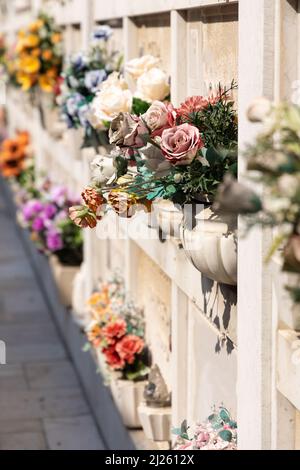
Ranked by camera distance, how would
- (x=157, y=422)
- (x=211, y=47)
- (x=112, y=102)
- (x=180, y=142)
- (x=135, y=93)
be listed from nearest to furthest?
1. (x=180, y=142)
2. (x=211, y=47)
3. (x=112, y=102)
4. (x=135, y=93)
5. (x=157, y=422)

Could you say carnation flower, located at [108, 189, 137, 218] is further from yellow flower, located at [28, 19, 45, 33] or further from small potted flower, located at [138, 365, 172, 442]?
yellow flower, located at [28, 19, 45, 33]

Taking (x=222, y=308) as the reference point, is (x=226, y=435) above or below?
below

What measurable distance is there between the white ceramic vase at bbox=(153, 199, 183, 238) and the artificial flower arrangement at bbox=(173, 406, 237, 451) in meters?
0.67

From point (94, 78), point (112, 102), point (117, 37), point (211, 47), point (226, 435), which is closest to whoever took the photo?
point (226, 435)

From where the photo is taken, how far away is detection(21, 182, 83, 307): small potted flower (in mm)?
8078

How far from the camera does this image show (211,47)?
3654 millimetres

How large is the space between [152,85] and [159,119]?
3.29 feet

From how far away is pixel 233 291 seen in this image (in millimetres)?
3309

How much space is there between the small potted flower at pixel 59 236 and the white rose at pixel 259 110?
6.23 meters

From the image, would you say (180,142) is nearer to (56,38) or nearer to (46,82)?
(46,82)

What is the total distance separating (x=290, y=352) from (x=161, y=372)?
2242mm

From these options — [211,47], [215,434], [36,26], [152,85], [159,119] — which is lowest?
[215,434]

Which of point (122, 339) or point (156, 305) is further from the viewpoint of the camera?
point (122, 339)

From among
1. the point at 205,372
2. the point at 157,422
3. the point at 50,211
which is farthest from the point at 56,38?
the point at 205,372
